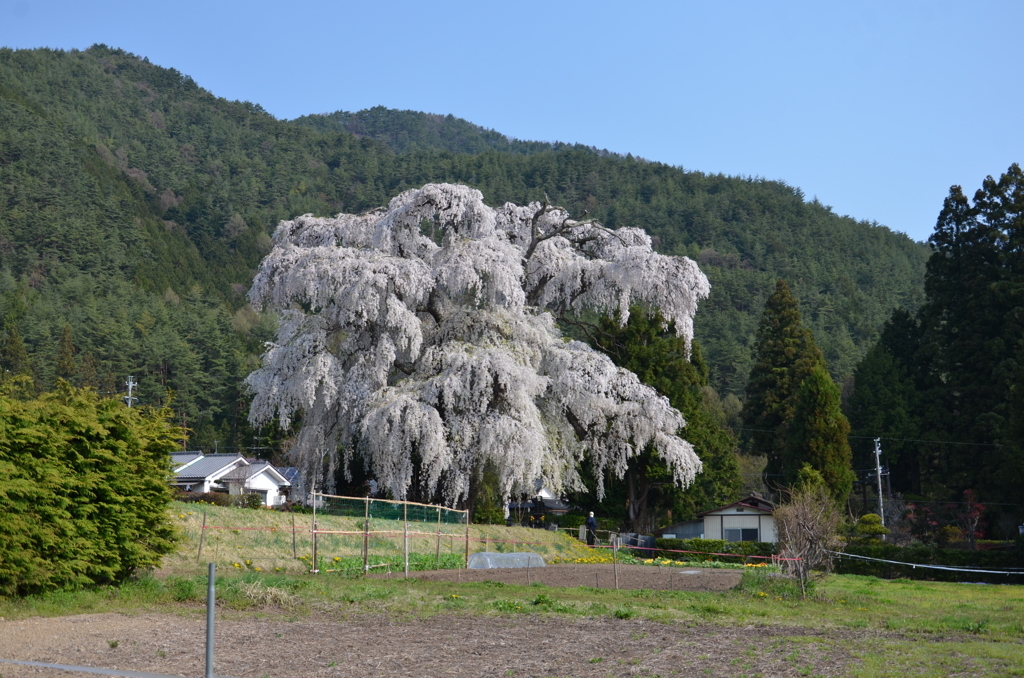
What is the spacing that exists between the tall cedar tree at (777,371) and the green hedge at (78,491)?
147 ft

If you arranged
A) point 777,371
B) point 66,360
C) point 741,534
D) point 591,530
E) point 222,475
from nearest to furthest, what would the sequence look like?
point 591,530
point 741,534
point 777,371
point 222,475
point 66,360

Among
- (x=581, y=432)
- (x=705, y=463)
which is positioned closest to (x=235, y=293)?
(x=705, y=463)

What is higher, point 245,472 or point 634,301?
point 634,301

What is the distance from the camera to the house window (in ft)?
148

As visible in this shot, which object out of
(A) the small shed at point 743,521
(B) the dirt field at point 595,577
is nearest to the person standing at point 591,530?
(A) the small shed at point 743,521

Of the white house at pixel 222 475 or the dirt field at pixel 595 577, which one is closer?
the dirt field at pixel 595 577

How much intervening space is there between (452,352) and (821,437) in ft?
78.7

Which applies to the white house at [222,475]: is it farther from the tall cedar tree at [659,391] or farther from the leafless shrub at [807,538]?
the leafless shrub at [807,538]

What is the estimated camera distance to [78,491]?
13703 millimetres

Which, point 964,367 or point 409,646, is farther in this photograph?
point 964,367

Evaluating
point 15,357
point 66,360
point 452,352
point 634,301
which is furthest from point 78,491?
point 15,357

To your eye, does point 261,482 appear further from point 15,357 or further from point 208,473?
point 15,357

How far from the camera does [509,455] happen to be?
96.8ft

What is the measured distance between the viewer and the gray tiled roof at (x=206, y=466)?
193 feet
